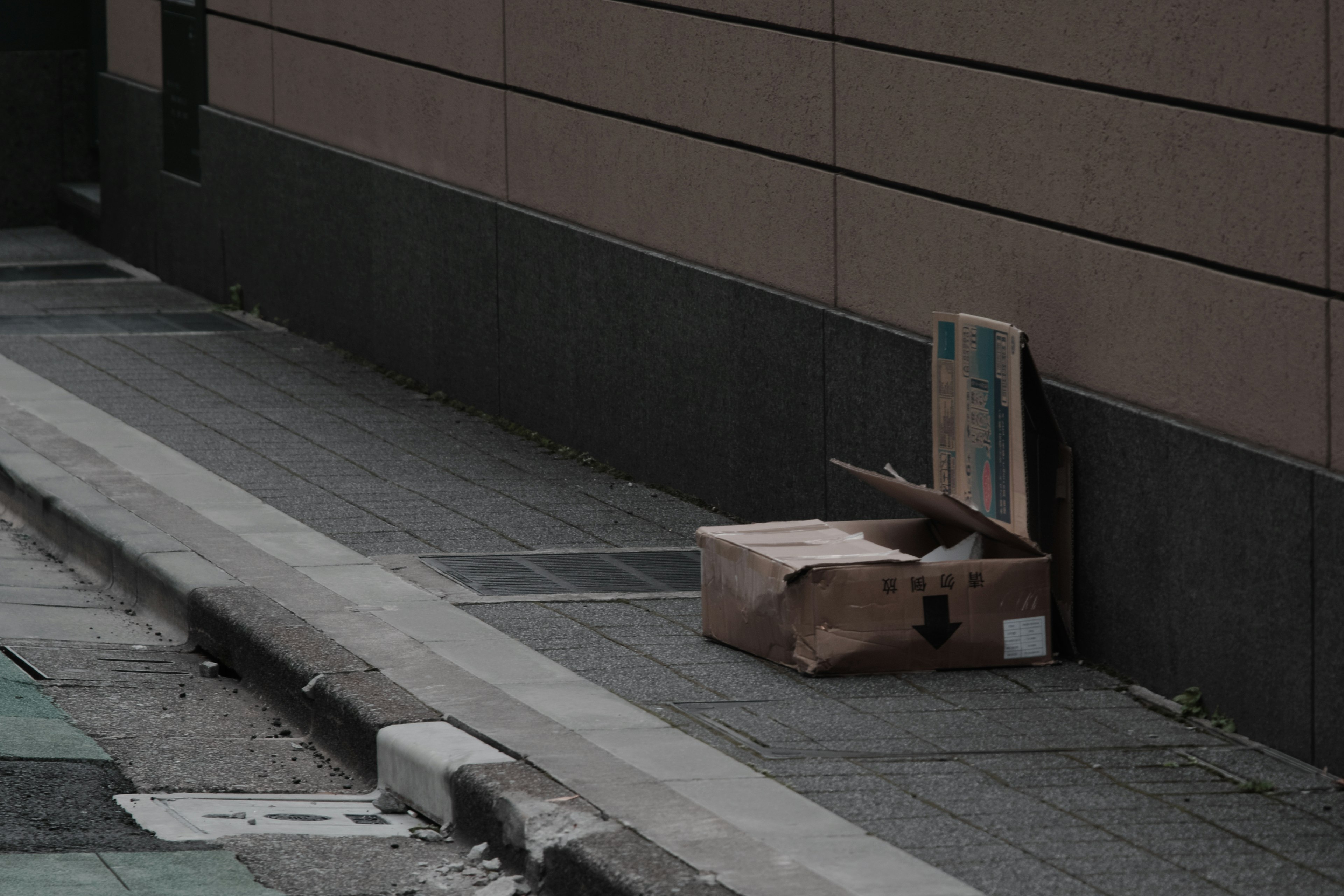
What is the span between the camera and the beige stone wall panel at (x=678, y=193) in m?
7.64

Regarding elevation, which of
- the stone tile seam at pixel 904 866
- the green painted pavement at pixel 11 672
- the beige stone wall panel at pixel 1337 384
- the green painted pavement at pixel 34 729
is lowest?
the green painted pavement at pixel 11 672

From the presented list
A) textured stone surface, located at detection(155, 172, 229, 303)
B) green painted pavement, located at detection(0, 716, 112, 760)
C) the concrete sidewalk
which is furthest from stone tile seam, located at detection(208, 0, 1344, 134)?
textured stone surface, located at detection(155, 172, 229, 303)

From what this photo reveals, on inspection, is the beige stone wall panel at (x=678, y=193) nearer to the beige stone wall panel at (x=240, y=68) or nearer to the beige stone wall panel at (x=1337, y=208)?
the beige stone wall panel at (x=1337, y=208)

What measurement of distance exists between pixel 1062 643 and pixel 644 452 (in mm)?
2974

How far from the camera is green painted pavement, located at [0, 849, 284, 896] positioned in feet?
14.9

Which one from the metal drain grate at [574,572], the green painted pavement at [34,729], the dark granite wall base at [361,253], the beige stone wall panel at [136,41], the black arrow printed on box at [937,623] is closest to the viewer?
the green painted pavement at [34,729]

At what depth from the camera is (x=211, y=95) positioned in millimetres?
13352

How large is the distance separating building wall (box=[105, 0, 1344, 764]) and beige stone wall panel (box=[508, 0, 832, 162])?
0.06 ft

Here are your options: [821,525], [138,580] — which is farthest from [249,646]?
[821,525]

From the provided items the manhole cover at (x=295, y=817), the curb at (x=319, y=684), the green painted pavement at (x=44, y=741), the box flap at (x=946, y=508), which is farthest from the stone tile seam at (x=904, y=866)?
the green painted pavement at (x=44, y=741)

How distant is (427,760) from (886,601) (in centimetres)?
143

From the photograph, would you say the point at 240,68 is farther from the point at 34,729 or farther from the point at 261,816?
the point at 261,816

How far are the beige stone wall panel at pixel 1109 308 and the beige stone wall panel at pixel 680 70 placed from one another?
16.3 inches

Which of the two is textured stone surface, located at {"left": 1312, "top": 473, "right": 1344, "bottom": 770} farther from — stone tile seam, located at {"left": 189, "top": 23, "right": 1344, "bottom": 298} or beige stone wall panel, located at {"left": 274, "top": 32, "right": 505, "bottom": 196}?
beige stone wall panel, located at {"left": 274, "top": 32, "right": 505, "bottom": 196}
